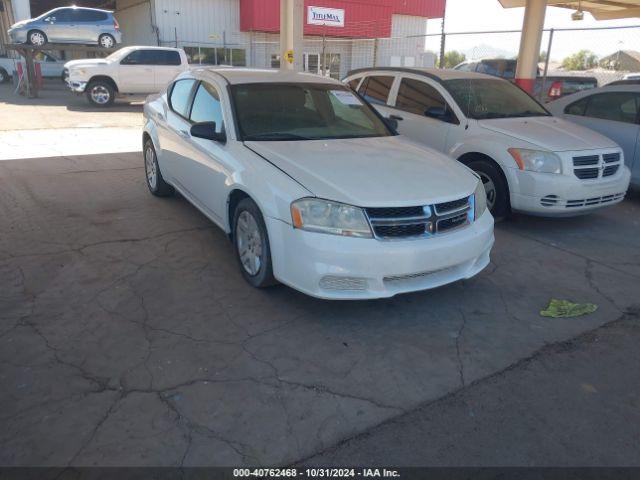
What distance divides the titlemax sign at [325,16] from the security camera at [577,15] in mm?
11405

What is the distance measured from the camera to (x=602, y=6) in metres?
17.7

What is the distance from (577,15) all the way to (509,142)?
15.6 m

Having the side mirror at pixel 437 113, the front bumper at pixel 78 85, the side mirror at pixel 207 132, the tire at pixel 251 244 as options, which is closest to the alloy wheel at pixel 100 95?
the front bumper at pixel 78 85

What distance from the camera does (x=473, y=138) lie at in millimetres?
6031

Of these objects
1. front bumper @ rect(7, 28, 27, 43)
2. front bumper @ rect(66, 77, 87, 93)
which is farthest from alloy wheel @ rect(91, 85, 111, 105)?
front bumper @ rect(7, 28, 27, 43)

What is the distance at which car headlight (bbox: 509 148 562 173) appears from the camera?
551 centimetres

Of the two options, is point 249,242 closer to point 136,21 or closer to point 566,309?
point 566,309

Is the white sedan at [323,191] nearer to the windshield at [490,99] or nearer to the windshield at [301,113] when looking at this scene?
the windshield at [301,113]

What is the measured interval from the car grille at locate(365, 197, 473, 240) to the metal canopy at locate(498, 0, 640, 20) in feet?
48.8

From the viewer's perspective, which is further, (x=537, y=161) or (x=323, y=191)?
→ (x=537, y=161)

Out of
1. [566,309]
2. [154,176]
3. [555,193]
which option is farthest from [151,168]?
[566,309]

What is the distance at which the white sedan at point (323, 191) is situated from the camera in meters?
3.42

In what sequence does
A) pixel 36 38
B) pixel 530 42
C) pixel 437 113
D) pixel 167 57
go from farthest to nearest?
pixel 36 38, pixel 167 57, pixel 530 42, pixel 437 113

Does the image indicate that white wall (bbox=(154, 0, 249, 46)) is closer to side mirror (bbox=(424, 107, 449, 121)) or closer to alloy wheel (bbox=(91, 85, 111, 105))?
alloy wheel (bbox=(91, 85, 111, 105))
